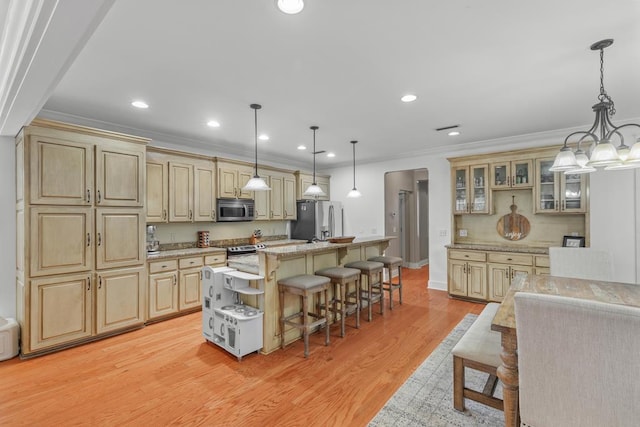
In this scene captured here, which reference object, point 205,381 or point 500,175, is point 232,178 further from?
point 500,175

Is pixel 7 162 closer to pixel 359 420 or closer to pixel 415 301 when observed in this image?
pixel 359 420

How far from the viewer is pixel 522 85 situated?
2.84 meters

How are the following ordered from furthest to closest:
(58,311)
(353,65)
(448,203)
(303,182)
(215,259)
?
(303,182), (448,203), (215,259), (58,311), (353,65)

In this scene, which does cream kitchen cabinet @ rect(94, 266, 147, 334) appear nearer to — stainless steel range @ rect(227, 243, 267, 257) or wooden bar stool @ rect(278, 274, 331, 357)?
stainless steel range @ rect(227, 243, 267, 257)

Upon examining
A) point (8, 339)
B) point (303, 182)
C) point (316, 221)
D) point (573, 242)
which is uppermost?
point (303, 182)

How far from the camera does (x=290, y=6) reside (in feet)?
5.64

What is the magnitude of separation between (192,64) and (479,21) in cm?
211

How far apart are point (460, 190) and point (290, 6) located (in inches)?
171

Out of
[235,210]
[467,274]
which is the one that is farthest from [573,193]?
[235,210]

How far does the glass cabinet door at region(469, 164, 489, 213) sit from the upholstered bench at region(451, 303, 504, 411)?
3.13m

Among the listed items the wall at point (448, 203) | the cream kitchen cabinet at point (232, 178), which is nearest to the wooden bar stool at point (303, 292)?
the cream kitchen cabinet at point (232, 178)

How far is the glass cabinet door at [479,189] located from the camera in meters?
4.84

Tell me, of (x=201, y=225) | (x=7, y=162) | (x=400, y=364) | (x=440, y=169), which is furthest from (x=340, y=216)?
(x=7, y=162)

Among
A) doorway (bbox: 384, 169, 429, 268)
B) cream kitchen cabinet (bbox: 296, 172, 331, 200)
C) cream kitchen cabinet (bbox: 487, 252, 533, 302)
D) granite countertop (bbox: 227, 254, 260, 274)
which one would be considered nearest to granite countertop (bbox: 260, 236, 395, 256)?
granite countertop (bbox: 227, 254, 260, 274)
